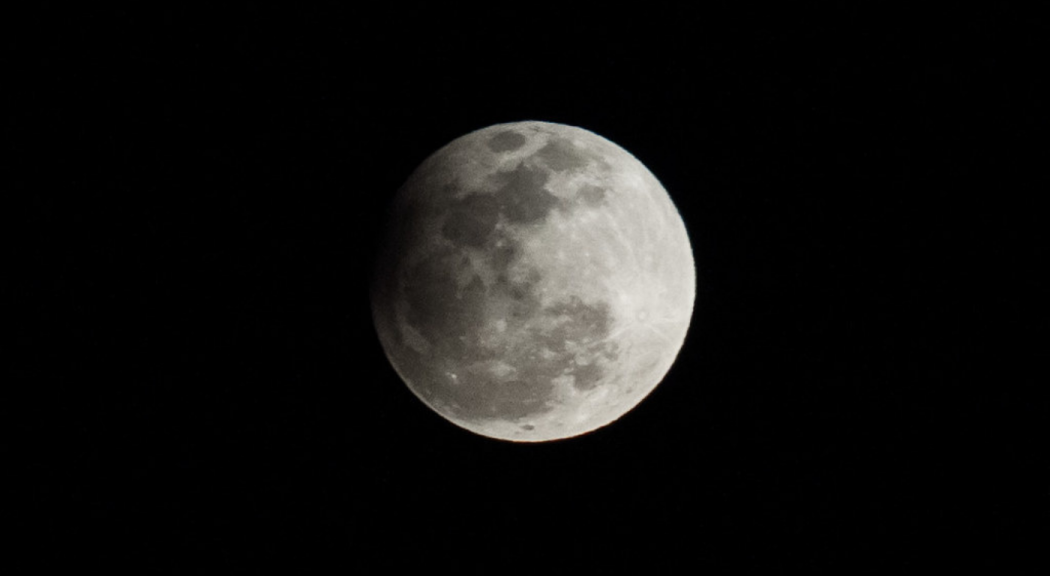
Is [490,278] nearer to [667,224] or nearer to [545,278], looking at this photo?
[545,278]

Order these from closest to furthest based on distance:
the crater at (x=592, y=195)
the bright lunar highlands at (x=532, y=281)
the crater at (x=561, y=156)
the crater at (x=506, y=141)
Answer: the bright lunar highlands at (x=532, y=281), the crater at (x=592, y=195), the crater at (x=561, y=156), the crater at (x=506, y=141)

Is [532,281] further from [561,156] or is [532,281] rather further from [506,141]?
[506,141]

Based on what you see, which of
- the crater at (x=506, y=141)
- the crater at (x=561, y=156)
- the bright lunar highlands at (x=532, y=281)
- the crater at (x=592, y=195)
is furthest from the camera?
the crater at (x=506, y=141)

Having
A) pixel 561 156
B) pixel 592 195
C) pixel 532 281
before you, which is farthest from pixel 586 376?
pixel 561 156

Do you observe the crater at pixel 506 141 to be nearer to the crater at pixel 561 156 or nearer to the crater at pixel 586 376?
the crater at pixel 561 156

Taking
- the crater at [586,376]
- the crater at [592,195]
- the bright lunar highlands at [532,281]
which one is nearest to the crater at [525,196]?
the bright lunar highlands at [532,281]

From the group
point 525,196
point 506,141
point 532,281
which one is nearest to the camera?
point 532,281
